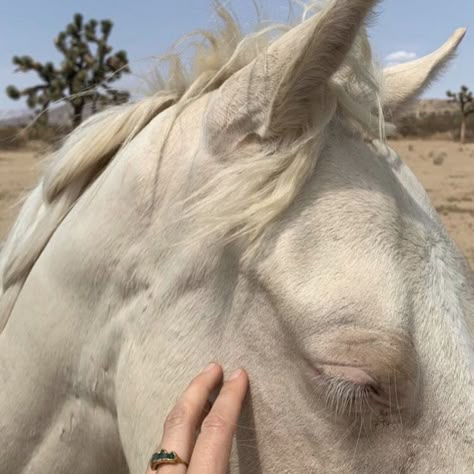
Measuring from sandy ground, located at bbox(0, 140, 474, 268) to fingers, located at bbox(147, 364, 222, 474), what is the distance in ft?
2.84

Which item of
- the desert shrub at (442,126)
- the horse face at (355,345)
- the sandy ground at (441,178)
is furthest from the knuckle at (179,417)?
the desert shrub at (442,126)

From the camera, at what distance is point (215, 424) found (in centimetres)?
110

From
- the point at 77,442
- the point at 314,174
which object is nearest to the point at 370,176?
the point at 314,174

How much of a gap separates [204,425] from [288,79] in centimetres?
66

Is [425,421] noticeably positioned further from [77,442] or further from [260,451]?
[77,442]

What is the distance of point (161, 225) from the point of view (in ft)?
4.08

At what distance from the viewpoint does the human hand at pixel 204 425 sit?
1.07 meters

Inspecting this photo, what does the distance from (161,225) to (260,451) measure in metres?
0.49

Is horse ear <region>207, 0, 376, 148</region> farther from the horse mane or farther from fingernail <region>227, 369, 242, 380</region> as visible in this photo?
fingernail <region>227, 369, 242, 380</region>

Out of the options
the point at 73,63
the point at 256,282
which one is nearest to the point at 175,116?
the point at 256,282

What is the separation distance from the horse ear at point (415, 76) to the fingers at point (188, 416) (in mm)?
838

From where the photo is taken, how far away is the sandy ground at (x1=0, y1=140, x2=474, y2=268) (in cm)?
1088

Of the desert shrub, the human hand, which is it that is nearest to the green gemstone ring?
the human hand

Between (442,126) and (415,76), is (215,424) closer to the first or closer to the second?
(415,76)
